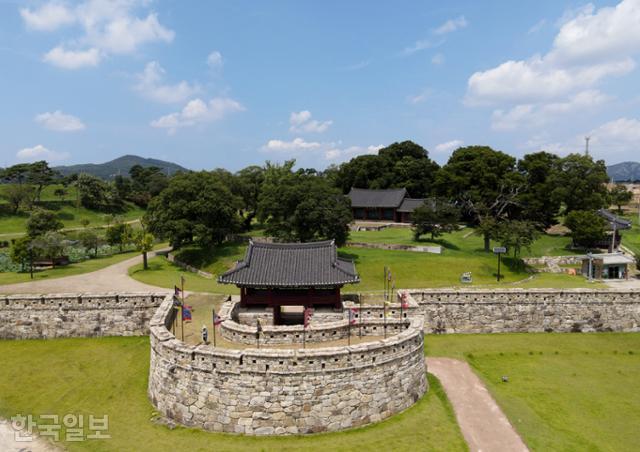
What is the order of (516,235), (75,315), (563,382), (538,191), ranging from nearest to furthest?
(563,382) → (75,315) → (516,235) → (538,191)

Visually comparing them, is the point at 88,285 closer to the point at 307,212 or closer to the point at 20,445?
the point at 20,445

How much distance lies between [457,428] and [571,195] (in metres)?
43.6

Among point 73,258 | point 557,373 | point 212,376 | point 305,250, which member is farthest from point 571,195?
point 73,258

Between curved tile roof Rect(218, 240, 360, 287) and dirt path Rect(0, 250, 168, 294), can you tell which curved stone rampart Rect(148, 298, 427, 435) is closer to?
curved tile roof Rect(218, 240, 360, 287)

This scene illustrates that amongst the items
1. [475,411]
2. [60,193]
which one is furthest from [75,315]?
[60,193]

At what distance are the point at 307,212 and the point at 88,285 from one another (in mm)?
19014

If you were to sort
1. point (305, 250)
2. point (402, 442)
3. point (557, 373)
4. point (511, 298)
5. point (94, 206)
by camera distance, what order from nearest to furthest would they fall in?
1. point (402, 442)
2. point (557, 373)
3. point (305, 250)
4. point (511, 298)
5. point (94, 206)

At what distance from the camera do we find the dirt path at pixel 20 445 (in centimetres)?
1587

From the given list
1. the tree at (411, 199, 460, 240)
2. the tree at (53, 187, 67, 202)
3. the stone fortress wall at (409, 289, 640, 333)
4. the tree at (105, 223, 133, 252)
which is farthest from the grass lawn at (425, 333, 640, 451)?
the tree at (53, 187, 67, 202)

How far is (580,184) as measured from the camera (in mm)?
50219

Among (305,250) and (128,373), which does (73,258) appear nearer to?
(128,373)

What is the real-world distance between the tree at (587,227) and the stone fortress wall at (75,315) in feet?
137

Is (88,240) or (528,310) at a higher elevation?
(88,240)

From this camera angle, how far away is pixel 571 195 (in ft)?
166
